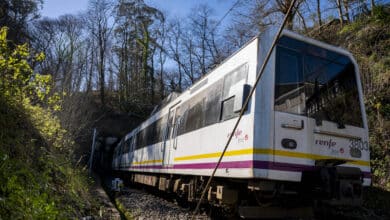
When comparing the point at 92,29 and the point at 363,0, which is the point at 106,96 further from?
the point at 363,0

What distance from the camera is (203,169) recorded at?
220 inches

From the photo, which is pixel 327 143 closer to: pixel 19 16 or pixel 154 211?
pixel 154 211

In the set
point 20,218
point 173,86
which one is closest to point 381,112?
point 20,218

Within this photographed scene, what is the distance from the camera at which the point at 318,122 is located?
462 centimetres

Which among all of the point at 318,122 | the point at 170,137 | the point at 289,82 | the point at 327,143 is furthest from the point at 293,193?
the point at 170,137

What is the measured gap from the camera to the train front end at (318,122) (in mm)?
4273

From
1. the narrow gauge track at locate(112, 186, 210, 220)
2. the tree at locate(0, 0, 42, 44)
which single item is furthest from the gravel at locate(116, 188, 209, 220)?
the tree at locate(0, 0, 42, 44)

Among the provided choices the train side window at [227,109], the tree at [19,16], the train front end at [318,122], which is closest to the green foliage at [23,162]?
the train side window at [227,109]

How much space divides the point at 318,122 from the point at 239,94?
122 centimetres

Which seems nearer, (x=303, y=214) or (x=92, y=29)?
(x=303, y=214)

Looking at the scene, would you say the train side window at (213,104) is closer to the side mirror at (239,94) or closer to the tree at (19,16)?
the side mirror at (239,94)

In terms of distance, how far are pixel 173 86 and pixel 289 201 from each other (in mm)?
27574

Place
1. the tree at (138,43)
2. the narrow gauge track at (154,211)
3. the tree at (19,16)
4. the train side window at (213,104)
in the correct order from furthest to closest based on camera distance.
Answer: the tree at (138,43) < the tree at (19,16) < the narrow gauge track at (154,211) < the train side window at (213,104)

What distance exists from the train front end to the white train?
13 mm
